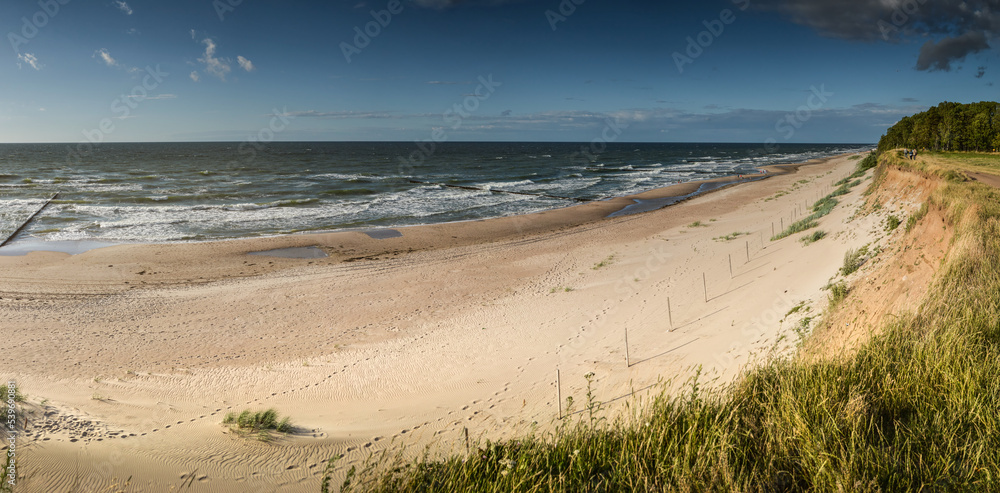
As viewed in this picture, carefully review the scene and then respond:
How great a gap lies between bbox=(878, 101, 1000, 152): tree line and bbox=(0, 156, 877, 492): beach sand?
50918 mm

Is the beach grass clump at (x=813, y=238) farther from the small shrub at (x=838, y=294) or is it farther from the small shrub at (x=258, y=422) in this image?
the small shrub at (x=258, y=422)

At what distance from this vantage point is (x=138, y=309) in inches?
609

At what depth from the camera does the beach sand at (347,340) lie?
725 centimetres

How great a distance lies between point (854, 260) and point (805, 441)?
11.3 m

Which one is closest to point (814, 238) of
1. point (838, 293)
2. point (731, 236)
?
point (731, 236)

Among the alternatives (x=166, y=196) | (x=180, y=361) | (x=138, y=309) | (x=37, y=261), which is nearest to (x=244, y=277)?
(x=138, y=309)

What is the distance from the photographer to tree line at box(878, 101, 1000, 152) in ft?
176

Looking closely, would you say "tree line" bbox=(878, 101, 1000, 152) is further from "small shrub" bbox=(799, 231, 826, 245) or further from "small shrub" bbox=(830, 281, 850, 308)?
"small shrub" bbox=(830, 281, 850, 308)

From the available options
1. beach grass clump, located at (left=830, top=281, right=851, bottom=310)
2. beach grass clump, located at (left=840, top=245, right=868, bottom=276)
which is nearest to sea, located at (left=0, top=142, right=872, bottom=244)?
beach grass clump, located at (left=840, top=245, right=868, bottom=276)

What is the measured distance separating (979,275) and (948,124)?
241ft

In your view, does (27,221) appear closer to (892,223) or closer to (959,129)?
(892,223)

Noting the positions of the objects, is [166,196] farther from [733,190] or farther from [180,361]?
[733,190]

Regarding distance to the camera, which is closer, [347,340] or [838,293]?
[838,293]

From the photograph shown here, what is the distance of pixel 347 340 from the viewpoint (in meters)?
12.8
